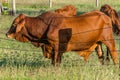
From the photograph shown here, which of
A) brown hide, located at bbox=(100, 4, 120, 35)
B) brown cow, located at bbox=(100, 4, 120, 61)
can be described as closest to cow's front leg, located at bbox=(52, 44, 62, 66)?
brown cow, located at bbox=(100, 4, 120, 61)

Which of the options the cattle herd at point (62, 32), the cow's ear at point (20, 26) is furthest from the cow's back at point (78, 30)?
the cow's ear at point (20, 26)

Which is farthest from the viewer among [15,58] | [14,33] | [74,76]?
[15,58]

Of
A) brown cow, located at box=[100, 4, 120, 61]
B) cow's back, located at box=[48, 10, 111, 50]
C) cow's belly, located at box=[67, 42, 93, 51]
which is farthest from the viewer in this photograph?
brown cow, located at box=[100, 4, 120, 61]

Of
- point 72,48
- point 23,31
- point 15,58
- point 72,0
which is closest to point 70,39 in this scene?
point 72,48

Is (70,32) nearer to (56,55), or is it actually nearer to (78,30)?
(78,30)

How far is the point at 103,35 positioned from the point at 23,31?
1856 millimetres

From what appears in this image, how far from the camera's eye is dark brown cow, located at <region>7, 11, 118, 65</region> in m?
9.98

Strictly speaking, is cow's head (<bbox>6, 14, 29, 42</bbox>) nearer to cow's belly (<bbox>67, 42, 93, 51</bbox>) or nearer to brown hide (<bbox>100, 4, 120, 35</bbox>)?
cow's belly (<bbox>67, 42, 93, 51</bbox>)

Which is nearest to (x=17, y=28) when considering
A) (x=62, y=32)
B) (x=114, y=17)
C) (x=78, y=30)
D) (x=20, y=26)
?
(x=20, y=26)

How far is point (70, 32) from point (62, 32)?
0.79 ft

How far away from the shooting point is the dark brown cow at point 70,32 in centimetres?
998

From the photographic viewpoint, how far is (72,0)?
39.1m

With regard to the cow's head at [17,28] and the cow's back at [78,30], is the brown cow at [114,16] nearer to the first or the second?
the cow's back at [78,30]

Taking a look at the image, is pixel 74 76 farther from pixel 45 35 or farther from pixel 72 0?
pixel 72 0
